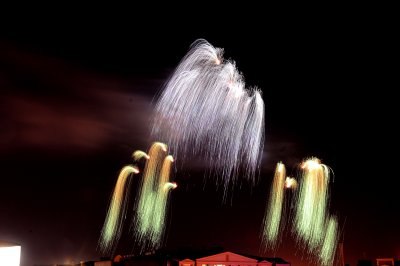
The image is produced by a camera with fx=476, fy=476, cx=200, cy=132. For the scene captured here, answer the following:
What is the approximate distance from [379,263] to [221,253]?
11479mm

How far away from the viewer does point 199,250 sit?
38.0 m

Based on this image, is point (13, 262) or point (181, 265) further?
point (181, 265)

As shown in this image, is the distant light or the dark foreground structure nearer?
the distant light

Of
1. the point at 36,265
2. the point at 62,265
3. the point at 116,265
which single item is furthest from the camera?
the point at 36,265

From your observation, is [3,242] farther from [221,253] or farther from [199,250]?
[199,250]

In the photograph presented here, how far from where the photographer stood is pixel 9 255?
18.6 meters

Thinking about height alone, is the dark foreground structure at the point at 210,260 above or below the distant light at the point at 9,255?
below

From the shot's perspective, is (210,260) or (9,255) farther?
(210,260)

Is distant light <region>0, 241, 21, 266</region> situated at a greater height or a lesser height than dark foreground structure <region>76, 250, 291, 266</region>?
greater

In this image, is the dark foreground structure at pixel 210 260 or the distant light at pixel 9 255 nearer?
the distant light at pixel 9 255

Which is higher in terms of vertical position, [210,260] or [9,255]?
[9,255]

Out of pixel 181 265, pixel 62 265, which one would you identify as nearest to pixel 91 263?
pixel 62 265

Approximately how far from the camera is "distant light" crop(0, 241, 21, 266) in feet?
60.5

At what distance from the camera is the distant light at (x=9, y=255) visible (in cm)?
1845
